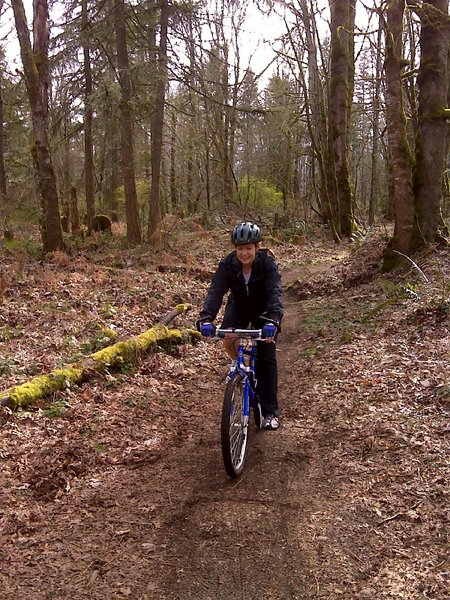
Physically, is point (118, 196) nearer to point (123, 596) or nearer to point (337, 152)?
point (337, 152)

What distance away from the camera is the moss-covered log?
638 centimetres

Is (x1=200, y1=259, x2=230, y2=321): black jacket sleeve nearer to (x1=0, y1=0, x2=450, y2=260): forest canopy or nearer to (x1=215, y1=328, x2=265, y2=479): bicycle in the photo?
(x1=215, y1=328, x2=265, y2=479): bicycle

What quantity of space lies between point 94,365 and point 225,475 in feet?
10.1

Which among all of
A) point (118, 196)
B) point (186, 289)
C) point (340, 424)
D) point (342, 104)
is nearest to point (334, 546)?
point (340, 424)

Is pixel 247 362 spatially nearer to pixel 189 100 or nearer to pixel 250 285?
pixel 250 285

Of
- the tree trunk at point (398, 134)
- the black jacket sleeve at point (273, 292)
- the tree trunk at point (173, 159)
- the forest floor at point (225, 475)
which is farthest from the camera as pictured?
the tree trunk at point (173, 159)

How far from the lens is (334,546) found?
392 centimetres

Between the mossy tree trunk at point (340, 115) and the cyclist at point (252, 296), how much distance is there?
1465 cm

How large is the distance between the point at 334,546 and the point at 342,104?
18141mm

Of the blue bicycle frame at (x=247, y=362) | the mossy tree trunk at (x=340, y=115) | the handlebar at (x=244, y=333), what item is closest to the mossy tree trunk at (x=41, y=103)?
the mossy tree trunk at (x=340, y=115)

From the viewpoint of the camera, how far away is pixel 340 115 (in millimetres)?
19516

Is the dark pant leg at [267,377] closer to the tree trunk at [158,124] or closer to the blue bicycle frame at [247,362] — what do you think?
the blue bicycle frame at [247,362]

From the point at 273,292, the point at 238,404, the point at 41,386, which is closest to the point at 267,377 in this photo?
the point at 238,404

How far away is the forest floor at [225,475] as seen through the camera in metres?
3.73
